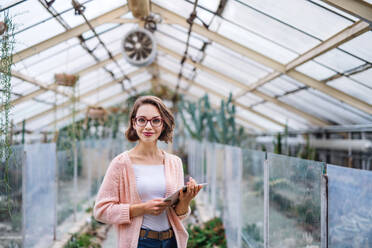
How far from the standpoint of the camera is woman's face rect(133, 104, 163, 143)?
1.67 meters

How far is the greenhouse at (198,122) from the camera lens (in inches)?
65.8

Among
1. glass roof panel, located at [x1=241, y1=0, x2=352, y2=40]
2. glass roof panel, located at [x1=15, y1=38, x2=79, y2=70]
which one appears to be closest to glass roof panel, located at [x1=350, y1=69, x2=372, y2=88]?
glass roof panel, located at [x1=241, y1=0, x2=352, y2=40]

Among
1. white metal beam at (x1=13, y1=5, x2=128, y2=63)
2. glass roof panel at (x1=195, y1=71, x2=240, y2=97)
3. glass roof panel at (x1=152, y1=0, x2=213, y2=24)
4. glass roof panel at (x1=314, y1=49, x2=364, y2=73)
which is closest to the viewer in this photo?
glass roof panel at (x1=314, y1=49, x2=364, y2=73)

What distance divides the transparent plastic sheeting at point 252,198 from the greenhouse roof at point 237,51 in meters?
1.61

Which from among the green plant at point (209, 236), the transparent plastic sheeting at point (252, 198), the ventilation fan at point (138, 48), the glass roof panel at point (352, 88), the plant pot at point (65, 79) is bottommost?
the green plant at point (209, 236)

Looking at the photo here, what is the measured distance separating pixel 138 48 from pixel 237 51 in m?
1.65

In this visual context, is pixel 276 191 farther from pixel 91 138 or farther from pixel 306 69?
pixel 91 138

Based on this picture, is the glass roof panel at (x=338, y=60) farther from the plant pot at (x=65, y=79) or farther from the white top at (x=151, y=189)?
the plant pot at (x=65, y=79)

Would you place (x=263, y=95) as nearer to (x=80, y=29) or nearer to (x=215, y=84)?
(x=215, y=84)

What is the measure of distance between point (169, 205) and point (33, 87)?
5512 mm

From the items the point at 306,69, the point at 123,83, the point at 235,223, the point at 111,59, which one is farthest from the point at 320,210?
the point at 123,83

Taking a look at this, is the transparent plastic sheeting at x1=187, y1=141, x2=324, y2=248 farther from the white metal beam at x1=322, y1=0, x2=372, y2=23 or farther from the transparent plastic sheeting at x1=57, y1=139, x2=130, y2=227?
the transparent plastic sheeting at x1=57, y1=139, x2=130, y2=227

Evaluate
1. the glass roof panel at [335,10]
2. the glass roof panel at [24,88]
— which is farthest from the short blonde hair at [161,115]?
the glass roof panel at [24,88]

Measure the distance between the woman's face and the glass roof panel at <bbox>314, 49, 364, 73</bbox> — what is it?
3.04m
